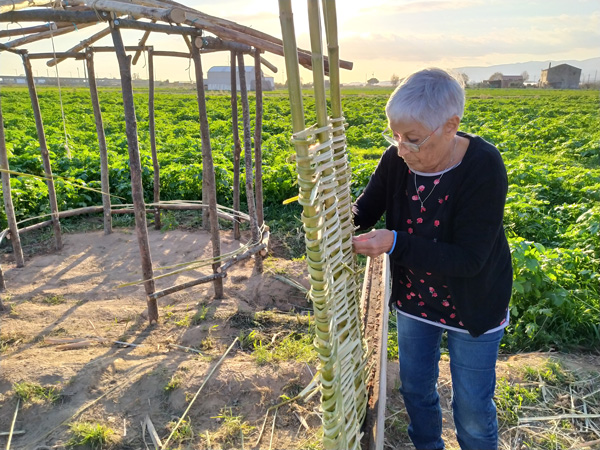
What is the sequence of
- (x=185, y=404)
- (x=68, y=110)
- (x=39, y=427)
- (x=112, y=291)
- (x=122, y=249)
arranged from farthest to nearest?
(x=68, y=110) → (x=122, y=249) → (x=112, y=291) → (x=185, y=404) → (x=39, y=427)

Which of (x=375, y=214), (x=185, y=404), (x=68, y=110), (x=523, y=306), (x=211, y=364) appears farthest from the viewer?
(x=68, y=110)

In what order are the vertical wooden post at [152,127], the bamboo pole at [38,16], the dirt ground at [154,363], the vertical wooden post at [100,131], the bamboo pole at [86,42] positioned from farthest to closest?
the vertical wooden post at [152,127]
the vertical wooden post at [100,131]
the bamboo pole at [86,42]
the bamboo pole at [38,16]
the dirt ground at [154,363]

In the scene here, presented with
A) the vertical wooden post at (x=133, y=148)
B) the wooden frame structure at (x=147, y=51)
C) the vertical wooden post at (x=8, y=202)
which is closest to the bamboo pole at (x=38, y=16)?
the wooden frame structure at (x=147, y=51)

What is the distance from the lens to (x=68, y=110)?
24.2 m

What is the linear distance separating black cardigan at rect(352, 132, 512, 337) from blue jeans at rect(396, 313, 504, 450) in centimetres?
16

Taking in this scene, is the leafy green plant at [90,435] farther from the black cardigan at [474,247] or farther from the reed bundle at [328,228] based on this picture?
the black cardigan at [474,247]

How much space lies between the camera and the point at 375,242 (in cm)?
172

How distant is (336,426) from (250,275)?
11.9 ft

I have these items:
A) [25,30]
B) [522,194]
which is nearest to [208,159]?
[25,30]

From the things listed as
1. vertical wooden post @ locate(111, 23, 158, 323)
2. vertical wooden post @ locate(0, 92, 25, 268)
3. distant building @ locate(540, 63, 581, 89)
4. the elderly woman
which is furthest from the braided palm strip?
distant building @ locate(540, 63, 581, 89)

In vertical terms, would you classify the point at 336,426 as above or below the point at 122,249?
above

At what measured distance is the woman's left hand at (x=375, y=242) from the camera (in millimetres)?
1707

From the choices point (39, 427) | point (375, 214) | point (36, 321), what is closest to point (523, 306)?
point (375, 214)

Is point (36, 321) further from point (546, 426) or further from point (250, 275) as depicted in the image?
point (546, 426)
